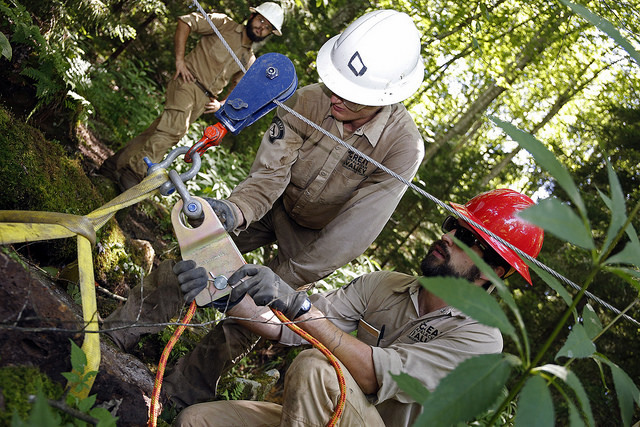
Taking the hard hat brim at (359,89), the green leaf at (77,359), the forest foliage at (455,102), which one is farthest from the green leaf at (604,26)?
the hard hat brim at (359,89)

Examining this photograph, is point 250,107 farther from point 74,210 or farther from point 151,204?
point 151,204

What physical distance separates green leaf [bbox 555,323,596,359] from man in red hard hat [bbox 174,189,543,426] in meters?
0.70

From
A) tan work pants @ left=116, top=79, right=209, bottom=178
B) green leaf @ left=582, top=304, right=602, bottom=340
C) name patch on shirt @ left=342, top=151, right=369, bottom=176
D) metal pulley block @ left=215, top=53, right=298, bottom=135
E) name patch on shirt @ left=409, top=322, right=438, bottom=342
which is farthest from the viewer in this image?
tan work pants @ left=116, top=79, right=209, bottom=178

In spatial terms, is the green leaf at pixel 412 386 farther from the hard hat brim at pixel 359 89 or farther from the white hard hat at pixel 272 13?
the white hard hat at pixel 272 13

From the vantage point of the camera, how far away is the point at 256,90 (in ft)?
8.86

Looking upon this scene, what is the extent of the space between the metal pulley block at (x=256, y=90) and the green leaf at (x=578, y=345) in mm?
1765

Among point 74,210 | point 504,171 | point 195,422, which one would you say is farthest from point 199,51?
point 504,171

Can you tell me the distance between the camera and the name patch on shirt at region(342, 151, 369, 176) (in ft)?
11.3

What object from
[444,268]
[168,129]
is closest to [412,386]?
[444,268]

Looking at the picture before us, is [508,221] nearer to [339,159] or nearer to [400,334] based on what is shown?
[400,334]

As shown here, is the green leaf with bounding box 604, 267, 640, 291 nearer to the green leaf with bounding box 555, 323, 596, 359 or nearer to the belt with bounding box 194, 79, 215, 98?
the green leaf with bounding box 555, 323, 596, 359

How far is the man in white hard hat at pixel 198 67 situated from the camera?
603 cm

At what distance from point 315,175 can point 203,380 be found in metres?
1.38

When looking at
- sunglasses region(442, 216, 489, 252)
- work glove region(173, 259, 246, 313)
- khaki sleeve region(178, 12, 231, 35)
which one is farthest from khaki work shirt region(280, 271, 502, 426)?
khaki sleeve region(178, 12, 231, 35)
